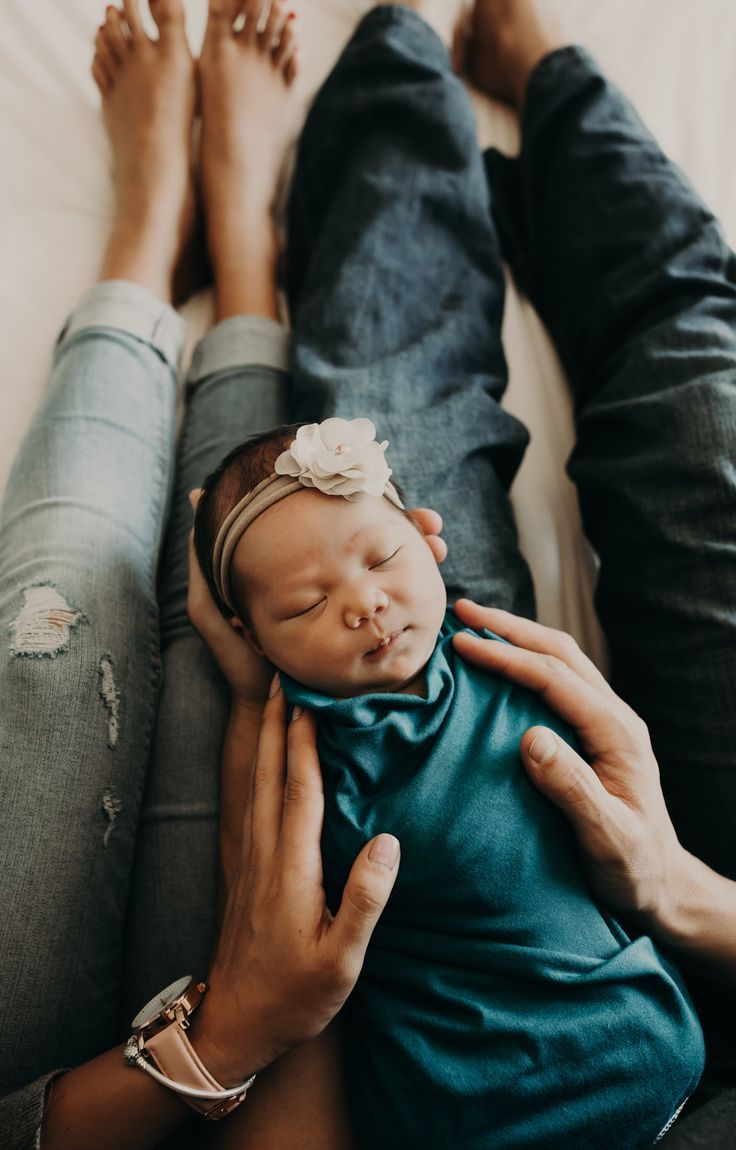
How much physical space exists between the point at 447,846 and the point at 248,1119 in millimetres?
349

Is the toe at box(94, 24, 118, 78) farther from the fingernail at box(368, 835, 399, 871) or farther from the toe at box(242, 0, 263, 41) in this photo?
the fingernail at box(368, 835, 399, 871)

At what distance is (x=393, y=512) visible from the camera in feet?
2.95

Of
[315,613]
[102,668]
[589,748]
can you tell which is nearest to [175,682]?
[102,668]

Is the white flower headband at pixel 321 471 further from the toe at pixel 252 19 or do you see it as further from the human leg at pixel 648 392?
the toe at pixel 252 19

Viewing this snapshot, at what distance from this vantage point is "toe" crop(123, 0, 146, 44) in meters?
1.62

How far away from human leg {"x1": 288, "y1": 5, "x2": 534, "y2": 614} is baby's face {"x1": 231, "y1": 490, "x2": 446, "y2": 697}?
209mm

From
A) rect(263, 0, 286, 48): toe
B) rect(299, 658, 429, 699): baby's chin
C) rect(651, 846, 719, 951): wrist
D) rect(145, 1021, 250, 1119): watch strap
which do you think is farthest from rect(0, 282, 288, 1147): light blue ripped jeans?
rect(263, 0, 286, 48): toe

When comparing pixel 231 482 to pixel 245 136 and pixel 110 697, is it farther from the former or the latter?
pixel 245 136

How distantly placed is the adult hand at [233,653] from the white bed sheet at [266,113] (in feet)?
1.58

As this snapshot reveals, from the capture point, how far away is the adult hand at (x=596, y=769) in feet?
2.53

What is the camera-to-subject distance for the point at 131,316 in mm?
1286

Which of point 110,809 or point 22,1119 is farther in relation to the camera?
point 110,809

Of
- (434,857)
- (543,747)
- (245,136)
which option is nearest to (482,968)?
(434,857)

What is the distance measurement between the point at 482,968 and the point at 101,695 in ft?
1.73
